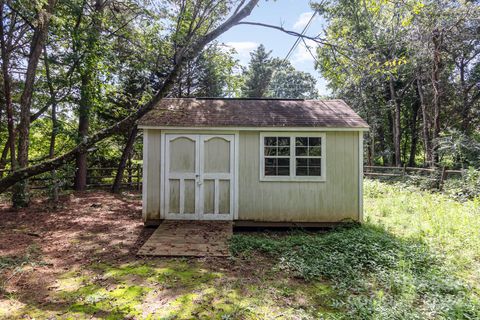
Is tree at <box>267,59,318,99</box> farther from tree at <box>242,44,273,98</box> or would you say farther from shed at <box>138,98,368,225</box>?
shed at <box>138,98,368,225</box>

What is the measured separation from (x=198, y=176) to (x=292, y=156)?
2.26 m

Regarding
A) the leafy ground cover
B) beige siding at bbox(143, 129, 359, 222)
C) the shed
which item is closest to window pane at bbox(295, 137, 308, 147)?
the shed

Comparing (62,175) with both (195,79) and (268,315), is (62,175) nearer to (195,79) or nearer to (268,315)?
(268,315)

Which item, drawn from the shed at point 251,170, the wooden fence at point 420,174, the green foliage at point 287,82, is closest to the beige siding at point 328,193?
the shed at point 251,170

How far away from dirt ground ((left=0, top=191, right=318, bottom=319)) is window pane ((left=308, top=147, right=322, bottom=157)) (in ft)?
9.61

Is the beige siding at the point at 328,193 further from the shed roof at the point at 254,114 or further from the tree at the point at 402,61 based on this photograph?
the tree at the point at 402,61

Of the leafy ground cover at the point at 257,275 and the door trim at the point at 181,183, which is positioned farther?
the door trim at the point at 181,183

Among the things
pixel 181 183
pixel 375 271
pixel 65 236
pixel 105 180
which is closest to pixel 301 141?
pixel 181 183

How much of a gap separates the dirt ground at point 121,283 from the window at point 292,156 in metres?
2.47

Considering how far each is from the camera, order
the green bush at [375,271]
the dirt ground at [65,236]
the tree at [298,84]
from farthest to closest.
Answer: the tree at [298,84], the dirt ground at [65,236], the green bush at [375,271]

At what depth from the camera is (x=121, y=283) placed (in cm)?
368

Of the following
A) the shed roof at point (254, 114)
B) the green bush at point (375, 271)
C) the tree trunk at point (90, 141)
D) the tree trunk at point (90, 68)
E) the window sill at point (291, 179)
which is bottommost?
the green bush at point (375, 271)

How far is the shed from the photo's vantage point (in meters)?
6.41

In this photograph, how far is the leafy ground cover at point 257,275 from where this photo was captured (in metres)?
3.05
